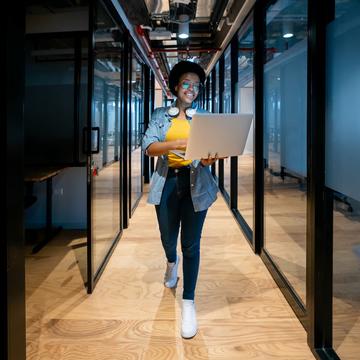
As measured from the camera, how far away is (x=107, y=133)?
383cm

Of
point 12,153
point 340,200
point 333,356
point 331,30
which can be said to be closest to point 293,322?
point 333,356

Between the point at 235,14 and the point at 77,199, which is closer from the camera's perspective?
the point at 235,14

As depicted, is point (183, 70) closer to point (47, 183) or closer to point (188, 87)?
point (188, 87)

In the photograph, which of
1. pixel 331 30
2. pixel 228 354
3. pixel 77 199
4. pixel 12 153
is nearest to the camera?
pixel 12 153

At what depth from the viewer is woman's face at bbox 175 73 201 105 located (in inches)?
83.4

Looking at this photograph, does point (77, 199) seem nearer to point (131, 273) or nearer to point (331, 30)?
point (131, 273)

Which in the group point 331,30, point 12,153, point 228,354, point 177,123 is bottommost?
point 228,354

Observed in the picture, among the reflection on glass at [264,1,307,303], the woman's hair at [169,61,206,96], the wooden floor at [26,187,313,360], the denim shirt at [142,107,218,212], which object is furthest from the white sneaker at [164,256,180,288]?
the woman's hair at [169,61,206,96]

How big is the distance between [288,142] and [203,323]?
57.3 inches

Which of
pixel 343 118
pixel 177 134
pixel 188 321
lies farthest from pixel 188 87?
pixel 188 321

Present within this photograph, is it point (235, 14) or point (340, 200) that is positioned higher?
point (235, 14)

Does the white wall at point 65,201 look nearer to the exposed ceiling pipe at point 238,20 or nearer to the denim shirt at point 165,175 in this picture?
the denim shirt at point 165,175

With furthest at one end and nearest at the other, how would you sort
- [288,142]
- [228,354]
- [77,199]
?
[77,199], [288,142], [228,354]

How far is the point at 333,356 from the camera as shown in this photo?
182 centimetres
